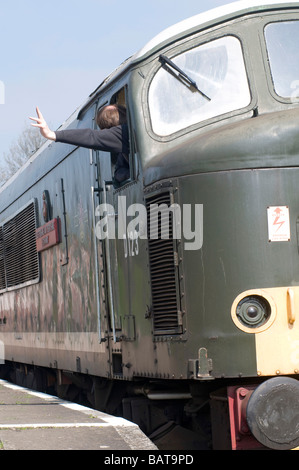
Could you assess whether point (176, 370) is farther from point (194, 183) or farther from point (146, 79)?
point (146, 79)

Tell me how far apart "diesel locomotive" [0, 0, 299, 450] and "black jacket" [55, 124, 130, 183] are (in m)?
0.22

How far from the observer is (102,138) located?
695cm

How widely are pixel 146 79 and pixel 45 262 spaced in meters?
4.13

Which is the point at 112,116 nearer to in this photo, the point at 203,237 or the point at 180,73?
the point at 180,73

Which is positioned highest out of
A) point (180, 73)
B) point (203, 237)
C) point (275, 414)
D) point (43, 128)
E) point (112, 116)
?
point (180, 73)

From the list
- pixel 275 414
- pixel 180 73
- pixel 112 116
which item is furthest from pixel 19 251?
pixel 275 414

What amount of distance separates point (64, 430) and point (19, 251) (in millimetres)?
6278

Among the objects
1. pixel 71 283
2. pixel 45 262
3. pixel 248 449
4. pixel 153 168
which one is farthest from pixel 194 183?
pixel 45 262

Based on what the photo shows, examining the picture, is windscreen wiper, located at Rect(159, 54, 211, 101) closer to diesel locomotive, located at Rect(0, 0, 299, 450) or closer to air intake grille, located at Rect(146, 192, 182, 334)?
diesel locomotive, located at Rect(0, 0, 299, 450)

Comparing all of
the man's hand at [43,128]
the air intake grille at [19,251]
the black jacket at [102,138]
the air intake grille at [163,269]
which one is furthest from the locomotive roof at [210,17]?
the air intake grille at [19,251]

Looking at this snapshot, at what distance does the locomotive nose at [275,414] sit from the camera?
220 inches

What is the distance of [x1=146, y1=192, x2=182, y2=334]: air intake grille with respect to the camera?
616 centimetres

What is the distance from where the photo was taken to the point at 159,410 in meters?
7.09
